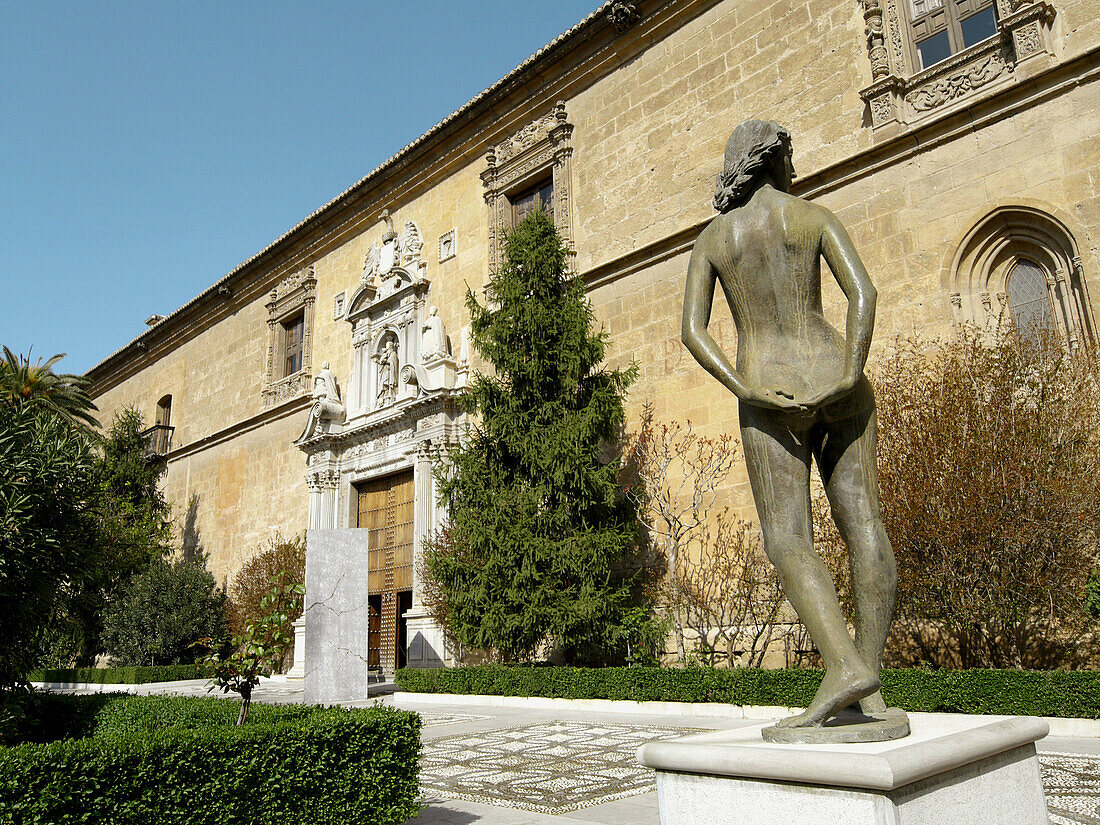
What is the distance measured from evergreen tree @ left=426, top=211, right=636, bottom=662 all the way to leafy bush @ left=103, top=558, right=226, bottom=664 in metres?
8.77

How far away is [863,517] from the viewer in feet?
10.2

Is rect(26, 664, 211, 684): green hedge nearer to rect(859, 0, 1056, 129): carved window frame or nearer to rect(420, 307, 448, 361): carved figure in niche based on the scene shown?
rect(420, 307, 448, 361): carved figure in niche

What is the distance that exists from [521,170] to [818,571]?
14.0m

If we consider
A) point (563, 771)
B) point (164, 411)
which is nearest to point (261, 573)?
point (164, 411)

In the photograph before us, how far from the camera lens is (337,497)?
1794 centimetres

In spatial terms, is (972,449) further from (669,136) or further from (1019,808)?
(669,136)

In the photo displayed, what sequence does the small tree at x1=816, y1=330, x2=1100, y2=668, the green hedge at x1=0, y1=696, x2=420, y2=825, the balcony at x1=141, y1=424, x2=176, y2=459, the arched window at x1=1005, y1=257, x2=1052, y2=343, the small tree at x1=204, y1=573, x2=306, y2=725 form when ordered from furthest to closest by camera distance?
the balcony at x1=141, y1=424, x2=176, y2=459 → the arched window at x1=1005, y1=257, x2=1052, y2=343 → the small tree at x1=816, y1=330, x2=1100, y2=668 → the small tree at x1=204, y1=573, x2=306, y2=725 → the green hedge at x1=0, y1=696, x2=420, y2=825

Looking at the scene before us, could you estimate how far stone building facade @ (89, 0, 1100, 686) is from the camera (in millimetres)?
9414

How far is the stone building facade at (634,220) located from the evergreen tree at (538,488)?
1.38m

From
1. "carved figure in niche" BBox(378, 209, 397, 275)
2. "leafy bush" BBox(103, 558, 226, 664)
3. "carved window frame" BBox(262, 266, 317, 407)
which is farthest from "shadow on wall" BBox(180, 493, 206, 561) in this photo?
"carved figure in niche" BBox(378, 209, 397, 275)

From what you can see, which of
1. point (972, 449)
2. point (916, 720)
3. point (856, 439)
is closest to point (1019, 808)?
point (916, 720)

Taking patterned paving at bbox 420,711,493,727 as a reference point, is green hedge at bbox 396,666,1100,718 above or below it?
above

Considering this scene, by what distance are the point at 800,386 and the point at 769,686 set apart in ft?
19.9

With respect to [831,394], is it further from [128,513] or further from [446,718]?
[128,513]
